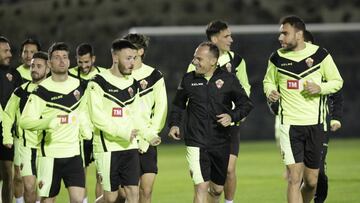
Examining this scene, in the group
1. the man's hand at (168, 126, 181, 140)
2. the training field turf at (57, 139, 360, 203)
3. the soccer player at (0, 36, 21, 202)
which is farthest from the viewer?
the training field turf at (57, 139, 360, 203)

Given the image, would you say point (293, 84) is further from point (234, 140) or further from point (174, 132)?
point (174, 132)

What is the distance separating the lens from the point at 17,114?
12.8 m

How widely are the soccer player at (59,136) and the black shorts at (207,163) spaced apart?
48.5 inches

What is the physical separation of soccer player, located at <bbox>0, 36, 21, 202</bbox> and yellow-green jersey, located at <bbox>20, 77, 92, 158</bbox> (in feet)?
7.78

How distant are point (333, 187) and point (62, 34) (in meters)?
14.6

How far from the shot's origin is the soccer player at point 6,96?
530 inches

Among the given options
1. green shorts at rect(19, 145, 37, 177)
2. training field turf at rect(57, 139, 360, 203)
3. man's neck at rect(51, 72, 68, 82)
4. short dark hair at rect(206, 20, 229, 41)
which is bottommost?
training field turf at rect(57, 139, 360, 203)

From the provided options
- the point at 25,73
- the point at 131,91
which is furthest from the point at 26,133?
the point at 131,91

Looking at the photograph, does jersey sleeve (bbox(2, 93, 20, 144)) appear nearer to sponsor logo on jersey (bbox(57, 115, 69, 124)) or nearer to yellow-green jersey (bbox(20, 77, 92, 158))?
yellow-green jersey (bbox(20, 77, 92, 158))

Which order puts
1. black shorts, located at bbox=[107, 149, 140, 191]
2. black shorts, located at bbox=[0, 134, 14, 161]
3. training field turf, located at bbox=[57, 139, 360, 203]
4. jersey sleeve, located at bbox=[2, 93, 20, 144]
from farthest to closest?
training field turf, located at bbox=[57, 139, 360, 203], black shorts, located at bbox=[0, 134, 14, 161], jersey sleeve, located at bbox=[2, 93, 20, 144], black shorts, located at bbox=[107, 149, 140, 191]

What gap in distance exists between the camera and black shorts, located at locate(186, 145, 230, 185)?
11.6 metres

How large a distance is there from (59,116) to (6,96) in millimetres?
2786

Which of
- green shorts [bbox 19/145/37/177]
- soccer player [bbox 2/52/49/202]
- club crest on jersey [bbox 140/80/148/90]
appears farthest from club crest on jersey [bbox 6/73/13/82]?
club crest on jersey [bbox 140/80/148/90]

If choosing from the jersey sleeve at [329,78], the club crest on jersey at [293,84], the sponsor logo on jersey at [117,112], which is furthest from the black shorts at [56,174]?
the jersey sleeve at [329,78]
